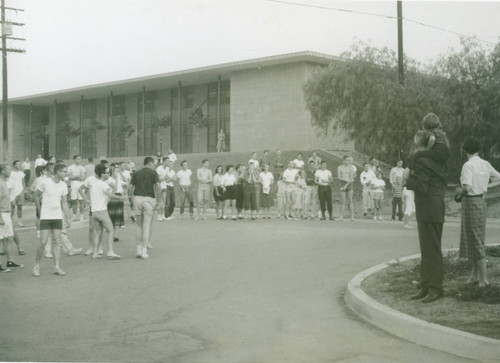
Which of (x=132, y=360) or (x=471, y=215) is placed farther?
(x=471, y=215)

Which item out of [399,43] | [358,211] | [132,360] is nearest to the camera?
[132,360]

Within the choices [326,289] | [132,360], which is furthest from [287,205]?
[132,360]

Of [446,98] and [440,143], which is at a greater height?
[446,98]

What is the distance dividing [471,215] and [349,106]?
875 inches

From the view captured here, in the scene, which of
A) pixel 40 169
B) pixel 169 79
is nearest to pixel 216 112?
pixel 169 79

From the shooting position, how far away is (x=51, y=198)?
10.6 m

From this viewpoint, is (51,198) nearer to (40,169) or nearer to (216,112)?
(40,169)

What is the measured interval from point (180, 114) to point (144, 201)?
127 ft

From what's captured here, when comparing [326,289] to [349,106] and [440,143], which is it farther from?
[349,106]

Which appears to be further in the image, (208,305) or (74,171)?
(74,171)

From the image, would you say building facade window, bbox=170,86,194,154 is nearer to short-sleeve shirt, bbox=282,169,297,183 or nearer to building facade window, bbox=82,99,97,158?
building facade window, bbox=82,99,97,158

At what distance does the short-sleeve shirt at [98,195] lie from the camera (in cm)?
1208

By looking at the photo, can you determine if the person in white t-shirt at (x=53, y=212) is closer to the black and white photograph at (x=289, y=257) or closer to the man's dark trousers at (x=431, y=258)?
the black and white photograph at (x=289, y=257)

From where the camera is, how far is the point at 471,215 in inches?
312
